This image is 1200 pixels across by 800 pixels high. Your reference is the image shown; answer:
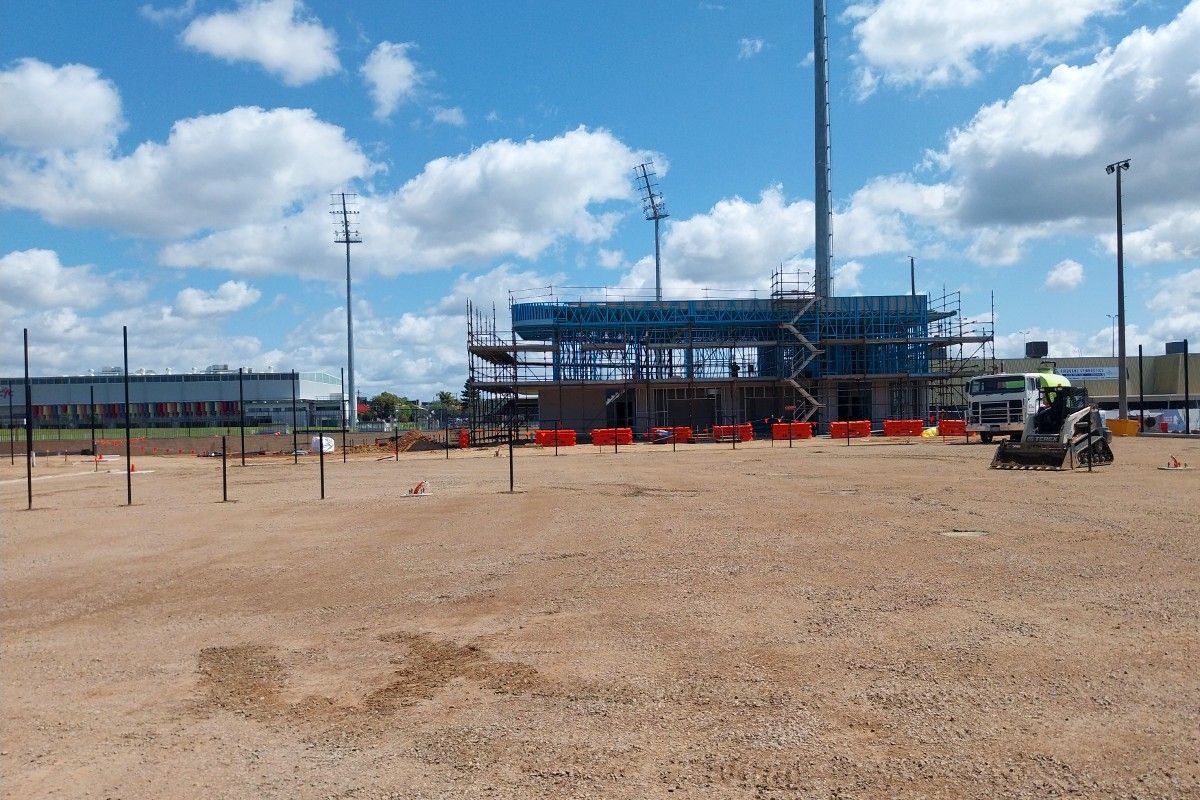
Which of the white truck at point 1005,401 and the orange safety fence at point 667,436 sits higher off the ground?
the white truck at point 1005,401

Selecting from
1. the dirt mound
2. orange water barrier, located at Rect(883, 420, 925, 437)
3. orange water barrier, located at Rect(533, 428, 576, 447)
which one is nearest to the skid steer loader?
orange water barrier, located at Rect(883, 420, 925, 437)

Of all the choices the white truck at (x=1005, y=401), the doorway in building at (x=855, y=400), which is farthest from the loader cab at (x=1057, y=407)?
the doorway in building at (x=855, y=400)

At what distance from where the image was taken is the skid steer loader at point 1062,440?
2542 cm

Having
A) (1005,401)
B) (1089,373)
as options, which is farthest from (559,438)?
(1089,373)

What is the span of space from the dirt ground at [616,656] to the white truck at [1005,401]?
69.1 feet

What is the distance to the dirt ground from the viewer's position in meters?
5.38

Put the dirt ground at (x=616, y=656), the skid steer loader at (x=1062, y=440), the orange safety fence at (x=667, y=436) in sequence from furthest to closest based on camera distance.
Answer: the orange safety fence at (x=667, y=436), the skid steer loader at (x=1062, y=440), the dirt ground at (x=616, y=656)

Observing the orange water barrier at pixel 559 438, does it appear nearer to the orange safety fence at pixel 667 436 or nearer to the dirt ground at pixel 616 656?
the orange safety fence at pixel 667 436

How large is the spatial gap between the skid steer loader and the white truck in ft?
22.2

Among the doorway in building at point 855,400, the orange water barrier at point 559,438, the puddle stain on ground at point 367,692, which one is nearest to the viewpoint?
the puddle stain on ground at point 367,692

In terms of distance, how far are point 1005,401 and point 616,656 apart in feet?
112

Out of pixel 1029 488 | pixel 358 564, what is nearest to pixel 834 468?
pixel 1029 488

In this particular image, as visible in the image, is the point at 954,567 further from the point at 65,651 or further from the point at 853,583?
the point at 65,651

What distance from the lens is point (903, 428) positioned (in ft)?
159
